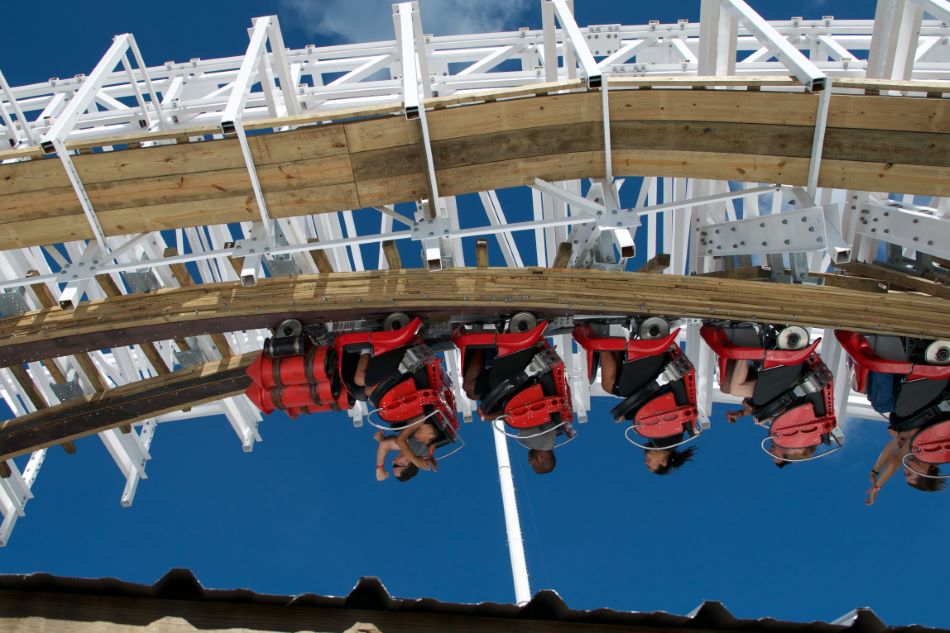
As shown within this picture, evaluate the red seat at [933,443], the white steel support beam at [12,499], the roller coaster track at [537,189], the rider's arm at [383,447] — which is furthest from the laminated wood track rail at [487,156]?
the white steel support beam at [12,499]

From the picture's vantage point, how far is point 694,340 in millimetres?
11914

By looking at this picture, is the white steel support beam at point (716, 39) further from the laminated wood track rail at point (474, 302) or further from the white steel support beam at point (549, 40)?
the laminated wood track rail at point (474, 302)

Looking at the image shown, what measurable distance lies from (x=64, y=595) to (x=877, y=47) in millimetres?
8280

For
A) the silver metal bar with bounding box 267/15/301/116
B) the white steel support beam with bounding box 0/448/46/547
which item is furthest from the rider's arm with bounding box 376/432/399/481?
the white steel support beam with bounding box 0/448/46/547

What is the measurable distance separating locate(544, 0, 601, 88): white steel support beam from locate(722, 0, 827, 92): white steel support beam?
1.41m

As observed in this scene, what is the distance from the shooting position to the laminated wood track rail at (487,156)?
755 centimetres

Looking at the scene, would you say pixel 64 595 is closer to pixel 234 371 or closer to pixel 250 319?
pixel 250 319

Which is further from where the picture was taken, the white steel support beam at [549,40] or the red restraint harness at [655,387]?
the white steel support beam at [549,40]

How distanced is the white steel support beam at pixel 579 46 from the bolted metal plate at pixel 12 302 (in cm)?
643

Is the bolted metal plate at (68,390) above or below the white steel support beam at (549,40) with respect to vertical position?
below

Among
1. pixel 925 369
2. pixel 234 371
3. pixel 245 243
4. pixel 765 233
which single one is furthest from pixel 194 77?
pixel 925 369

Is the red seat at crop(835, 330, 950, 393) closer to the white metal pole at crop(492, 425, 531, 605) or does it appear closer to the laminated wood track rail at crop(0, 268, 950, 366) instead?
the laminated wood track rail at crop(0, 268, 950, 366)

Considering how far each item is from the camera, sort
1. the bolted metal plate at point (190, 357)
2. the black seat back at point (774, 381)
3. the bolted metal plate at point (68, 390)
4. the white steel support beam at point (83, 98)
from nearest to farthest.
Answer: the white steel support beam at point (83, 98)
the black seat back at point (774, 381)
the bolted metal plate at point (68, 390)
the bolted metal plate at point (190, 357)

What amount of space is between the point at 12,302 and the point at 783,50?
8222 millimetres
